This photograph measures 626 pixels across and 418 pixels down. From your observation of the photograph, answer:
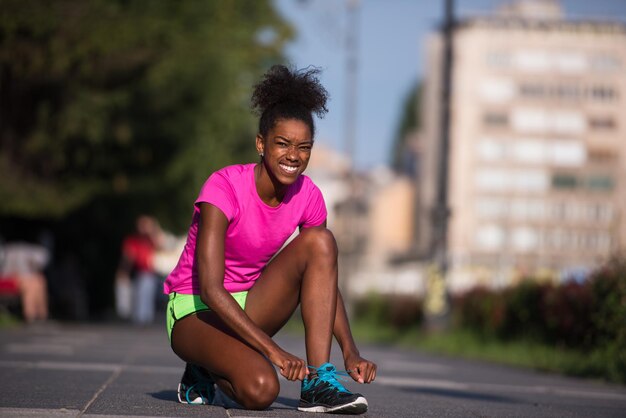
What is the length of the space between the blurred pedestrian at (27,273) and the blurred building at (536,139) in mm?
91785

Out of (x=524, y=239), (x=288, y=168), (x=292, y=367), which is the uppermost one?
(x=524, y=239)

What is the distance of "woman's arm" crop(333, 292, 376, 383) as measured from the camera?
20.6 ft

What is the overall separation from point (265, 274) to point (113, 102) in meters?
20.5

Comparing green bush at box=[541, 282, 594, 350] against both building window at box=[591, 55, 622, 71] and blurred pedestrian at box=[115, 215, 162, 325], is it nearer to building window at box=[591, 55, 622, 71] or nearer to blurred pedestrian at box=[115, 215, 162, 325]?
blurred pedestrian at box=[115, 215, 162, 325]

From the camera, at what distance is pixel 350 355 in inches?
255

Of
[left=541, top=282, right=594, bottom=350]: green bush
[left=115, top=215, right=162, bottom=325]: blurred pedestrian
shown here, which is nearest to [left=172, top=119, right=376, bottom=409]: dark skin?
[left=541, top=282, right=594, bottom=350]: green bush

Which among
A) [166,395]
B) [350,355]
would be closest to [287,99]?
[350,355]

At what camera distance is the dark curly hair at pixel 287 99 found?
661 cm

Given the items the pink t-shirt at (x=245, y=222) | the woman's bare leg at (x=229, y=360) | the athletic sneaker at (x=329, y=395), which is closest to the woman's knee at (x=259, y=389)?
the woman's bare leg at (x=229, y=360)

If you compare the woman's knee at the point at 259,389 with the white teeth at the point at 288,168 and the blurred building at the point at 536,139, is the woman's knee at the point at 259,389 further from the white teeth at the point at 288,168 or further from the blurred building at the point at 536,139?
the blurred building at the point at 536,139

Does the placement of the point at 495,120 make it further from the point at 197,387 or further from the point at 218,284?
the point at 218,284

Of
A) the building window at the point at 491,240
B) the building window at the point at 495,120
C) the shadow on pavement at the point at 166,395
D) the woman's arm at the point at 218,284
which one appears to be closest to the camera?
the woman's arm at the point at 218,284

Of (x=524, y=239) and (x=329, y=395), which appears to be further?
(x=524, y=239)

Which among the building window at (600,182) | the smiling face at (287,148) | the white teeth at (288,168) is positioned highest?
the building window at (600,182)
